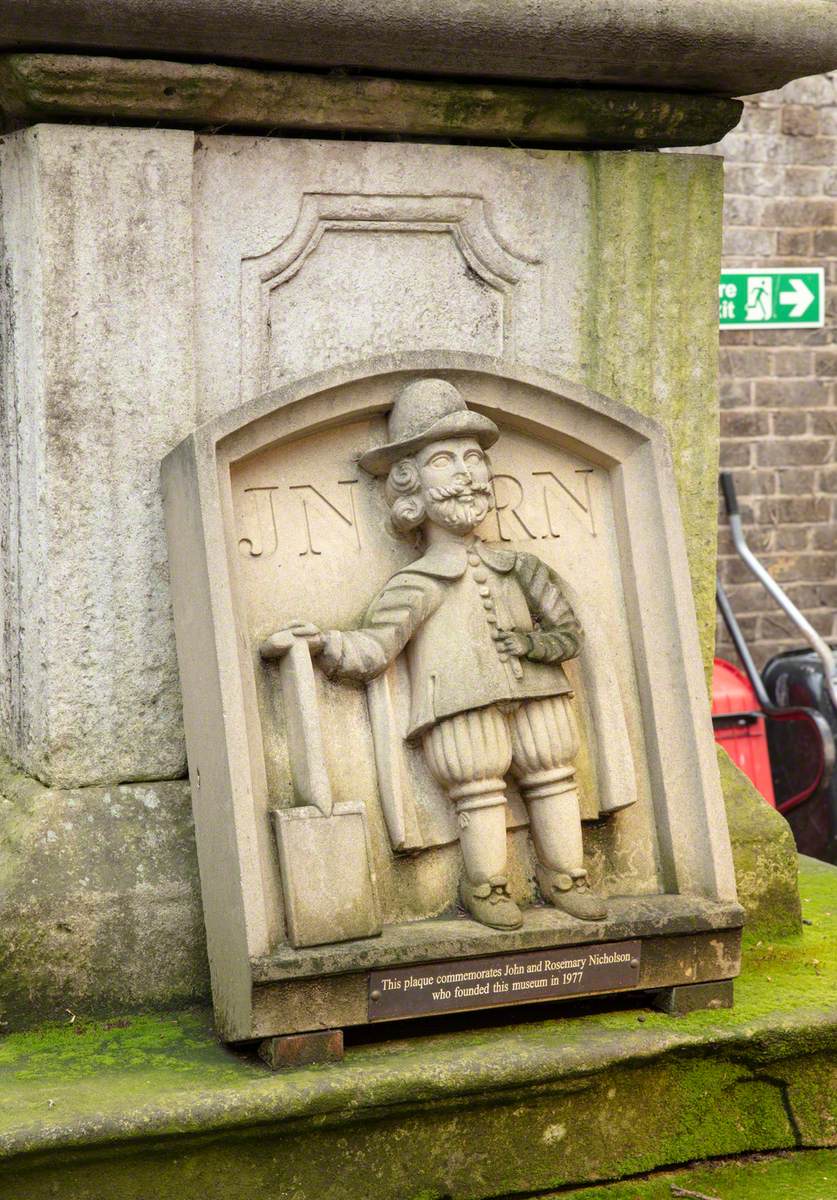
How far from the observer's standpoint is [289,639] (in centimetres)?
309

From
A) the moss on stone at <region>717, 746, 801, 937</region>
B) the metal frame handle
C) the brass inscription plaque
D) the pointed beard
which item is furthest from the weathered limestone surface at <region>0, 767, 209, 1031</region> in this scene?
the metal frame handle

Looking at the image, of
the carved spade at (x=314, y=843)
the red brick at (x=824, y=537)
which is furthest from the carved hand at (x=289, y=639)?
the red brick at (x=824, y=537)

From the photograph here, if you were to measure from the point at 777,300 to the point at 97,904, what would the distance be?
7.18 metres

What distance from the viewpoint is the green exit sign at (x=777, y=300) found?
9.46 metres

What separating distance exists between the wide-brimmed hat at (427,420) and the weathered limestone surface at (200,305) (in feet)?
1.07

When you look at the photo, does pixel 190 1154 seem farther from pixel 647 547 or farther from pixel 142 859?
pixel 647 547

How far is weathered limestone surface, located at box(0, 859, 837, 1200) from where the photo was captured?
9.18 feet

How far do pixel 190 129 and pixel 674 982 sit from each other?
6.16 feet

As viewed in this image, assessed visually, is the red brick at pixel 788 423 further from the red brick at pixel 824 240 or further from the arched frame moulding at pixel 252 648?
the arched frame moulding at pixel 252 648

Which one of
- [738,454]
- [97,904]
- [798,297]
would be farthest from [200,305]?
[798,297]

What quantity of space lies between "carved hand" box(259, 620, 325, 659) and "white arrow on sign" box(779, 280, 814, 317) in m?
6.96

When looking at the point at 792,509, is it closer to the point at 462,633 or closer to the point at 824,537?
the point at 824,537

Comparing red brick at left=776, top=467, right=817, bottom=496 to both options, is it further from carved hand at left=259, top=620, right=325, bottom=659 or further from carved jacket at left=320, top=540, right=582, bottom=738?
carved hand at left=259, top=620, right=325, bottom=659

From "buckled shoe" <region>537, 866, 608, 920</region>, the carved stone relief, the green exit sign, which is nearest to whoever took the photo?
"buckled shoe" <region>537, 866, 608, 920</region>
